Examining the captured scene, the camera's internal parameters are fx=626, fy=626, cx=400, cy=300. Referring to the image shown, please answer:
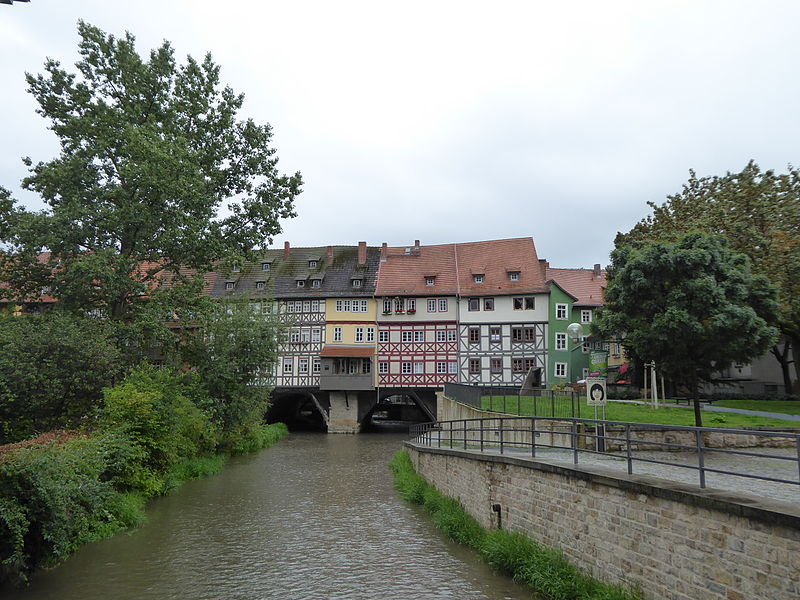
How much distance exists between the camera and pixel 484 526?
12.9 meters

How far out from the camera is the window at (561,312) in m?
41.2

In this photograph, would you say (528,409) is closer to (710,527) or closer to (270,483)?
(270,483)

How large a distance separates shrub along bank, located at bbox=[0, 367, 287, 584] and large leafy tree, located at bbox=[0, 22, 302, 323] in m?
3.34

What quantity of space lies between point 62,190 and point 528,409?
16.9 metres

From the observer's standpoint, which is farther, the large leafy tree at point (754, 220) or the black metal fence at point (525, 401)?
the large leafy tree at point (754, 220)

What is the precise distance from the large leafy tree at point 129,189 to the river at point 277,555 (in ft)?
23.1

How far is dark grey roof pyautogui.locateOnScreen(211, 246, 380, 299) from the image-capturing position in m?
44.8

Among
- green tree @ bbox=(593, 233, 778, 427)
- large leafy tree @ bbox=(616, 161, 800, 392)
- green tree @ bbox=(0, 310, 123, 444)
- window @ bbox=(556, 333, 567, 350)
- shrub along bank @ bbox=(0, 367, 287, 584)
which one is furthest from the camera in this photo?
window @ bbox=(556, 333, 567, 350)

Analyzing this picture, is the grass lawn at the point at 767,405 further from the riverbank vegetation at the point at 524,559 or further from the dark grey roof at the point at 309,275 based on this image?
the dark grey roof at the point at 309,275

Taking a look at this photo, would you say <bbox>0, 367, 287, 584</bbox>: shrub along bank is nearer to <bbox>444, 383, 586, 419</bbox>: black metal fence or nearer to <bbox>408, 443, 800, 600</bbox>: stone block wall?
<bbox>408, 443, 800, 600</bbox>: stone block wall

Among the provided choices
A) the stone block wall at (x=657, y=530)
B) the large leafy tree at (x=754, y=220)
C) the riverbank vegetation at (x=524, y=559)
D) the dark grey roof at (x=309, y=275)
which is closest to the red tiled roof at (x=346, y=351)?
the dark grey roof at (x=309, y=275)

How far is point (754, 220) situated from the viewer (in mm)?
25500

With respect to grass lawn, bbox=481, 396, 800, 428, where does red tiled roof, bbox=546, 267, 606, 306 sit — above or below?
above

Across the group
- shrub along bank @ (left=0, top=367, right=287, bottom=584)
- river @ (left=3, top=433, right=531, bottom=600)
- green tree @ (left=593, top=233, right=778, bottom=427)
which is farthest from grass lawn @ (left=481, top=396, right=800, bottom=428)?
shrub along bank @ (left=0, top=367, right=287, bottom=584)
